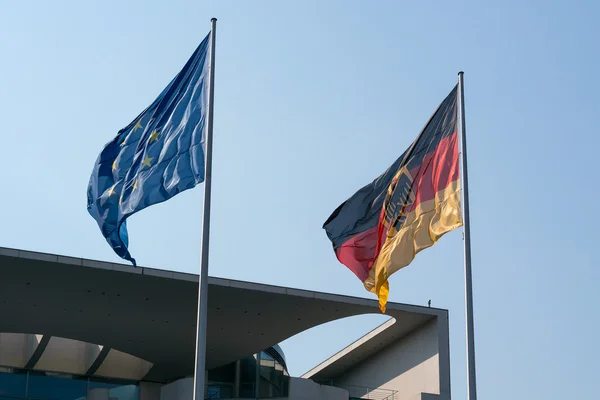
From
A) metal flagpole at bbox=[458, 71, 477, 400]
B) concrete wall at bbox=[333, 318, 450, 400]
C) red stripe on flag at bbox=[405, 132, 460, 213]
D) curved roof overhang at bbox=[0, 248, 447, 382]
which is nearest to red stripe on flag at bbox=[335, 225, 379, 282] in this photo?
red stripe on flag at bbox=[405, 132, 460, 213]

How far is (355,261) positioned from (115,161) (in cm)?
511

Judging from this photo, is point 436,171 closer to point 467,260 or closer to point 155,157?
point 467,260

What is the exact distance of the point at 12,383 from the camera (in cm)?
3684

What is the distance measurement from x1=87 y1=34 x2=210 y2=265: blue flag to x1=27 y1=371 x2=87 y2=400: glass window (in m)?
17.6

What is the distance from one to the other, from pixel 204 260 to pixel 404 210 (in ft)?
12.8

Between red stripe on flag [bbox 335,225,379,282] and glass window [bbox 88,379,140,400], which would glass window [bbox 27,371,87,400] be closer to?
glass window [bbox 88,379,140,400]

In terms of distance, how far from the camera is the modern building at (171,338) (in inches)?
1292

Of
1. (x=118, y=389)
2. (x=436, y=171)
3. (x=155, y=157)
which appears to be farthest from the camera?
(x=118, y=389)

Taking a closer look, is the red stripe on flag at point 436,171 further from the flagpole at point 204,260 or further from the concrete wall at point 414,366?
the concrete wall at point 414,366

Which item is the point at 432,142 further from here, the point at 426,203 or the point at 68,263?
the point at 68,263

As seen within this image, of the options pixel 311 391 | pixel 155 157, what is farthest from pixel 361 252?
pixel 311 391

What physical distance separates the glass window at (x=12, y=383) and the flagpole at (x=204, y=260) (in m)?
18.4

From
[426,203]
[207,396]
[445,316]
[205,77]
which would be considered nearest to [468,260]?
[426,203]

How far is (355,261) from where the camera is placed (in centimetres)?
2119
